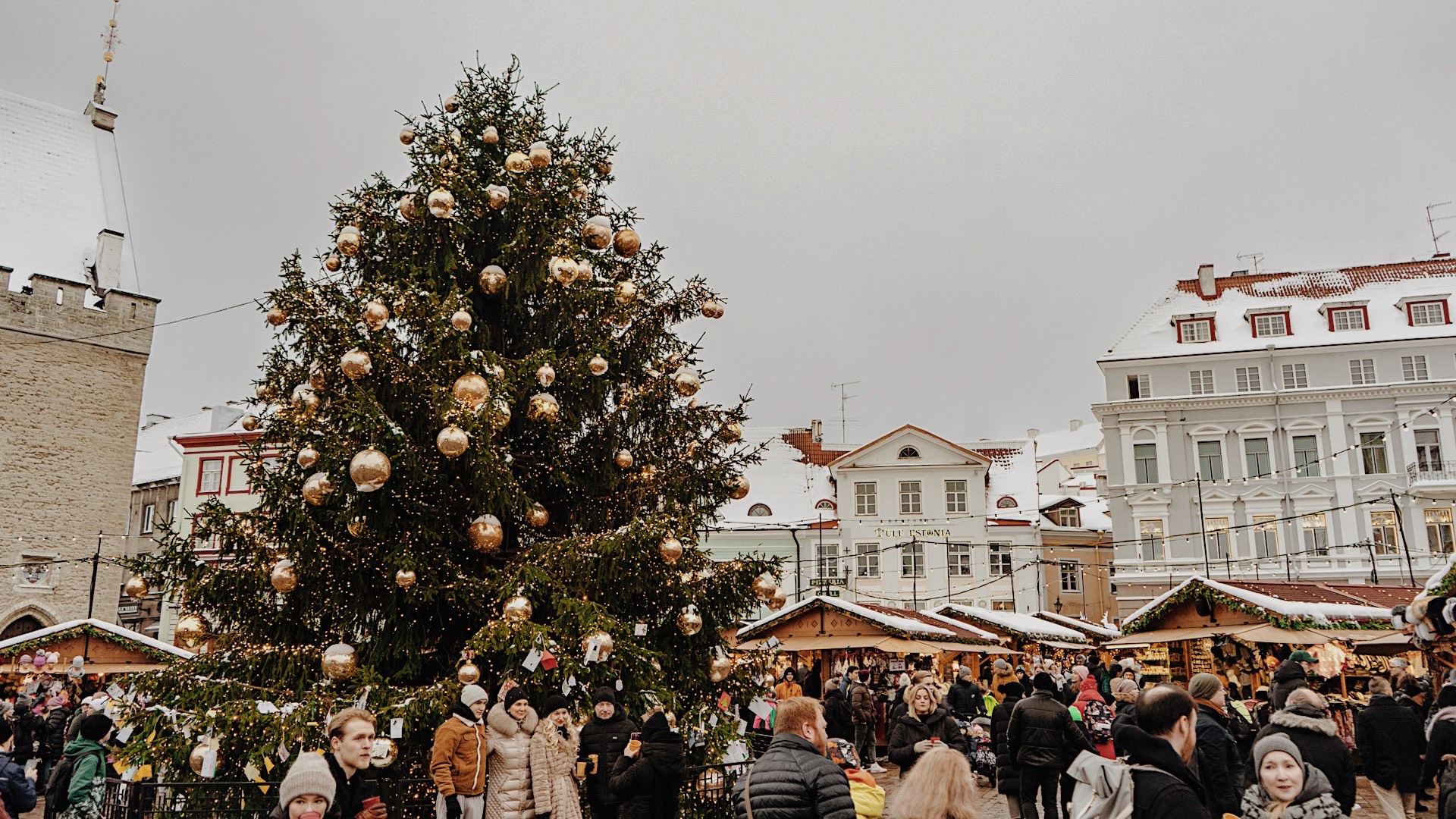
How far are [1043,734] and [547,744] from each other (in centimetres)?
393

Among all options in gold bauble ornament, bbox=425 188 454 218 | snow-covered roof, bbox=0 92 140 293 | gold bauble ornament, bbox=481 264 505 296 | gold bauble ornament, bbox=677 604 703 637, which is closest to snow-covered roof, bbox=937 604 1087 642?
gold bauble ornament, bbox=677 604 703 637

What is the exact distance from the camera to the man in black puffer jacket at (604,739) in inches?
305

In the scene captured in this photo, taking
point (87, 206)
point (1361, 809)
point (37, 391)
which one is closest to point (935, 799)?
point (1361, 809)

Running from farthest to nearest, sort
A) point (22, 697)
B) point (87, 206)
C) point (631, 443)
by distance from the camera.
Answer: point (87, 206), point (22, 697), point (631, 443)

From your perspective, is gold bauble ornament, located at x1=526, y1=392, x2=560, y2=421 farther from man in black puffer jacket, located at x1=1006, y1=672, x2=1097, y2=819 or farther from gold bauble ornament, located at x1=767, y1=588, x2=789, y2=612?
man in black puffer jacket, located at x1=1006, y1=672, x2=1097, y2=819

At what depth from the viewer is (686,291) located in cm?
1032

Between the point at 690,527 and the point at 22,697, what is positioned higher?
the point at 690,527

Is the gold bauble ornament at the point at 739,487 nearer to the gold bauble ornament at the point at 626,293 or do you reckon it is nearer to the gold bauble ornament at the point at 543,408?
the gold bauble ornament at the point at 626,293

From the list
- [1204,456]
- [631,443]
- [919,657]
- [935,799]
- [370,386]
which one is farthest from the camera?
[1204,456]

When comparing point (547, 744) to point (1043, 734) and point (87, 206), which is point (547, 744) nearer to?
point (1043, 734)

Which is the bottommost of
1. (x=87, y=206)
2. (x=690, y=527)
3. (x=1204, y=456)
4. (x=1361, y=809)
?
(x=1361, y=809)

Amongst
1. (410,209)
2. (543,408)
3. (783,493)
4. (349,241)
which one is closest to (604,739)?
(543,408)

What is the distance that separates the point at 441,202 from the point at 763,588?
13.6 ft

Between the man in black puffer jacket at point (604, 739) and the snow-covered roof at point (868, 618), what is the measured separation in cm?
1233
